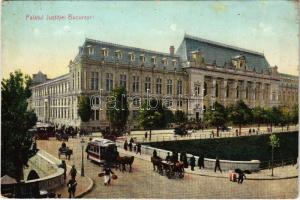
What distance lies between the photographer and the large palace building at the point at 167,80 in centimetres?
630

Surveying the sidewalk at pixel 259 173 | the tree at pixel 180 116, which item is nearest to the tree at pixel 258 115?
the sidewalk at pixel 259 173

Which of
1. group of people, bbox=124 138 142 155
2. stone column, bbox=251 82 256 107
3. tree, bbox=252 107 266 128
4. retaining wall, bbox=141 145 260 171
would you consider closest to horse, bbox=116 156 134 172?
group of people, bbox=124 138 142 155

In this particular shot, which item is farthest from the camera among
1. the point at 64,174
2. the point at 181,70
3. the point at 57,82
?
the point at 181,70

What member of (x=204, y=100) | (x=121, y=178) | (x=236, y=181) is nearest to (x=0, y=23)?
(x=121, y=178)

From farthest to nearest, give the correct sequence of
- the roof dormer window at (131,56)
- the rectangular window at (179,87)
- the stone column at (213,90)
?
the stone column at (213,90) < the rectangular window at (179,87) < the roof dormer window at (131,56)

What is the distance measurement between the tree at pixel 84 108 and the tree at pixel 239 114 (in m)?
2.35

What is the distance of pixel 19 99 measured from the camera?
5852mm

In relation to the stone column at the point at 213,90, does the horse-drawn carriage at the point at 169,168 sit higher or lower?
lower

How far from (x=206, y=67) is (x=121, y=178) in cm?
255

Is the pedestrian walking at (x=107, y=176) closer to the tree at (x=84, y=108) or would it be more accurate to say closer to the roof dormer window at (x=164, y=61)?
the tree at (x=84, y=108)

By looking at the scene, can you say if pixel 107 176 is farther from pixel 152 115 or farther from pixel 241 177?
pixel 241 177

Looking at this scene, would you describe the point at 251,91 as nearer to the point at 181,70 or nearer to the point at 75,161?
the point at 181,70

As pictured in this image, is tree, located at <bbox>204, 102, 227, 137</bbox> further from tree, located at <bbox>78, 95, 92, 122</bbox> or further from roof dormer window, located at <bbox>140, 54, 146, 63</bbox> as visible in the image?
tree, located at <bbox>78, 95, 92, 122</bbox>

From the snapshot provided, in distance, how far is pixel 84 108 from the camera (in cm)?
635
